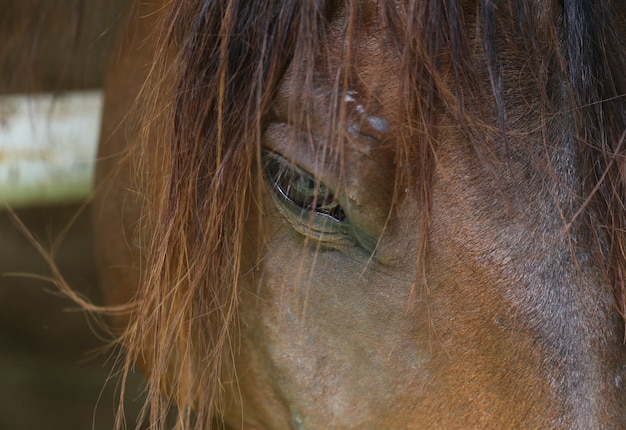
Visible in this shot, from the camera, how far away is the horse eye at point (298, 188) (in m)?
0.65

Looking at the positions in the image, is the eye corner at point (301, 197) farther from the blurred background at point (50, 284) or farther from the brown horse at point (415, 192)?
the blurred background at point (50, 284)

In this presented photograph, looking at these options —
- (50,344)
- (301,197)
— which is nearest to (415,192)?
(301,197)

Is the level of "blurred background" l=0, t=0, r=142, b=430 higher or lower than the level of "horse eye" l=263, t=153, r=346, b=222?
lower

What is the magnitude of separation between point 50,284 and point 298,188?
4.05 feet

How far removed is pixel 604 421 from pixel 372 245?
0.23 meters

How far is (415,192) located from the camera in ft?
2.03

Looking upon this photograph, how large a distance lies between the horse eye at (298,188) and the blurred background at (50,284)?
0.42 metres

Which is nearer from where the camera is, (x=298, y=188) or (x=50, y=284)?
(x=298, y=188)

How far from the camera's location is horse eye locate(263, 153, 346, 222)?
25.8 inches

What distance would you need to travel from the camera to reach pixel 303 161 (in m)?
0.65

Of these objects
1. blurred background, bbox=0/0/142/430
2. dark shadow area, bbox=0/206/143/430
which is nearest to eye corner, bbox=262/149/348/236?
blurred background, bbox=0/0/142/430

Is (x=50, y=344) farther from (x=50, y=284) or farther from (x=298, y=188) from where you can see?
(x=298, y=188)

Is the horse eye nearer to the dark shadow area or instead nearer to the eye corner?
A: the eye corner

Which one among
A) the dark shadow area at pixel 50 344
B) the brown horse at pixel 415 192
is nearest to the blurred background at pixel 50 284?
the dark shadow area at pixel 50 344
